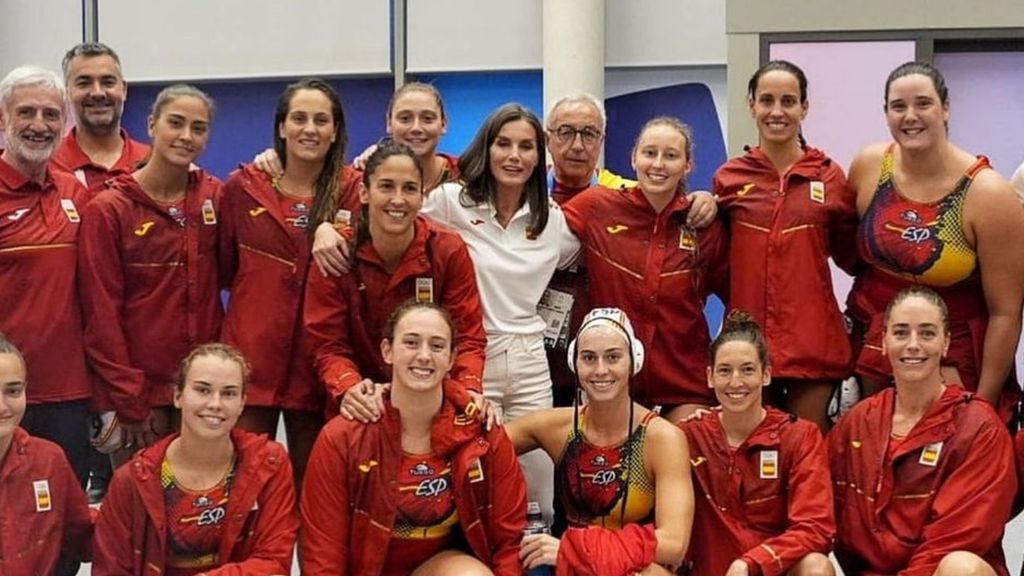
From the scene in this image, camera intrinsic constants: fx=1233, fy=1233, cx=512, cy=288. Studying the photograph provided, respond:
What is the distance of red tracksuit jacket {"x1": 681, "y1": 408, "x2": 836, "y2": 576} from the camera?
3.61 m

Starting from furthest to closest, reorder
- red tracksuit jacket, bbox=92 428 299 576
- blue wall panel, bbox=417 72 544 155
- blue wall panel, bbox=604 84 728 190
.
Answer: blue wall panel, bbox=417 72 544 155 < blue wall panel, bbox=604 84 728 190 < red tracksuit jacket, bbox=92 428 299 576

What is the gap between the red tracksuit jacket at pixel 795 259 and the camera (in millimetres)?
3859

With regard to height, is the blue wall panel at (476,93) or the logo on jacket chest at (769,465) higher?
the blue wall panel at (476,93)

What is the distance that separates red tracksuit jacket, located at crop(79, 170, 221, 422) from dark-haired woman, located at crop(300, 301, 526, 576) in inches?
25.2

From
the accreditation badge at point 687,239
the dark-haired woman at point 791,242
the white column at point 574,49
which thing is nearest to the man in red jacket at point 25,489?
the accreditation badge at point 687,239

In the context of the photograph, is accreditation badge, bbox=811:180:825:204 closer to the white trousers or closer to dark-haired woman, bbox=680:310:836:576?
dark-haired woman, bbox=680:310:836:576

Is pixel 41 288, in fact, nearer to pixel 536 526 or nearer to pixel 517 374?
pixel 517 374

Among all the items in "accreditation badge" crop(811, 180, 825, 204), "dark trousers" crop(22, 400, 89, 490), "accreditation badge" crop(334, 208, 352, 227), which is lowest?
"dark trousers" crop(22, 400, 89, 490)

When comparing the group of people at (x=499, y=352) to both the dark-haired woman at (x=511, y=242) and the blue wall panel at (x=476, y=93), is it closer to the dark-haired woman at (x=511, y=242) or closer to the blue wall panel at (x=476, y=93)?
the dark-haired woman at (x=511, y=242)

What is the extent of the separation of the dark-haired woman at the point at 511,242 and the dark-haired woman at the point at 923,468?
0.98m

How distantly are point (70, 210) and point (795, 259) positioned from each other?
2261 mm

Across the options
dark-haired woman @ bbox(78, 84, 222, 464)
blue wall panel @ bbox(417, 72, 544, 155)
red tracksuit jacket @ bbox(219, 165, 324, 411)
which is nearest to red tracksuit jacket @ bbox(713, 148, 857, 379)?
red tracksuit jacket @ bbox(219, 165, 324, 411)

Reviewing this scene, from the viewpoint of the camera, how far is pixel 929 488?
11.7 feet

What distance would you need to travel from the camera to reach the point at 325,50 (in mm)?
8586
